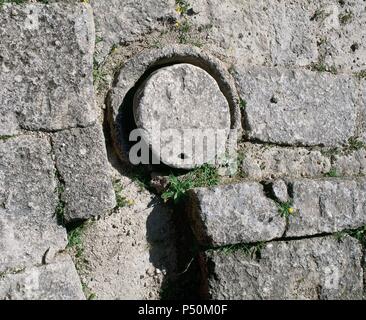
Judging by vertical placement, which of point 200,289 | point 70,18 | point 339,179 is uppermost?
point 70,18

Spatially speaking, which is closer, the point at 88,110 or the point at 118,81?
the point at 88,110

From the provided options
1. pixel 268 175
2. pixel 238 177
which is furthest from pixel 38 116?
pixel 268 175

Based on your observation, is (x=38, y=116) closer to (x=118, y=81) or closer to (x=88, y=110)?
(x=88, y=110)

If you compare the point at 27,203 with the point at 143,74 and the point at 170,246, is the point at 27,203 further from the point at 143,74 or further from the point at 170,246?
the point at 143,74

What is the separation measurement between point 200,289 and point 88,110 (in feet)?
3.55

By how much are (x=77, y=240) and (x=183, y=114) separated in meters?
0.83

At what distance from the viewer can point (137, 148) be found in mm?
2879

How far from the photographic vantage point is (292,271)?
298 centimetres

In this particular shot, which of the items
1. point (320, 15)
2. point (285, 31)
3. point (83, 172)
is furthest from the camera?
point (320, 15)

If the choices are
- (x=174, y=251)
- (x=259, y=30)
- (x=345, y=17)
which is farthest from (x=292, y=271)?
(x=345, y=17)

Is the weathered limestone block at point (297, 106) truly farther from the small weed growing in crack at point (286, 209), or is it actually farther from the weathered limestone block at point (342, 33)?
the small weed growing in crack at point (286, 209)

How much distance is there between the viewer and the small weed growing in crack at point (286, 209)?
2984 millimetres

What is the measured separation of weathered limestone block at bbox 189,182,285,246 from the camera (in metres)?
2.82

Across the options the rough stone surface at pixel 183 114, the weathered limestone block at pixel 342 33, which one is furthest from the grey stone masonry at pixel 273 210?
the weathered limestone block at pixel 342 33
